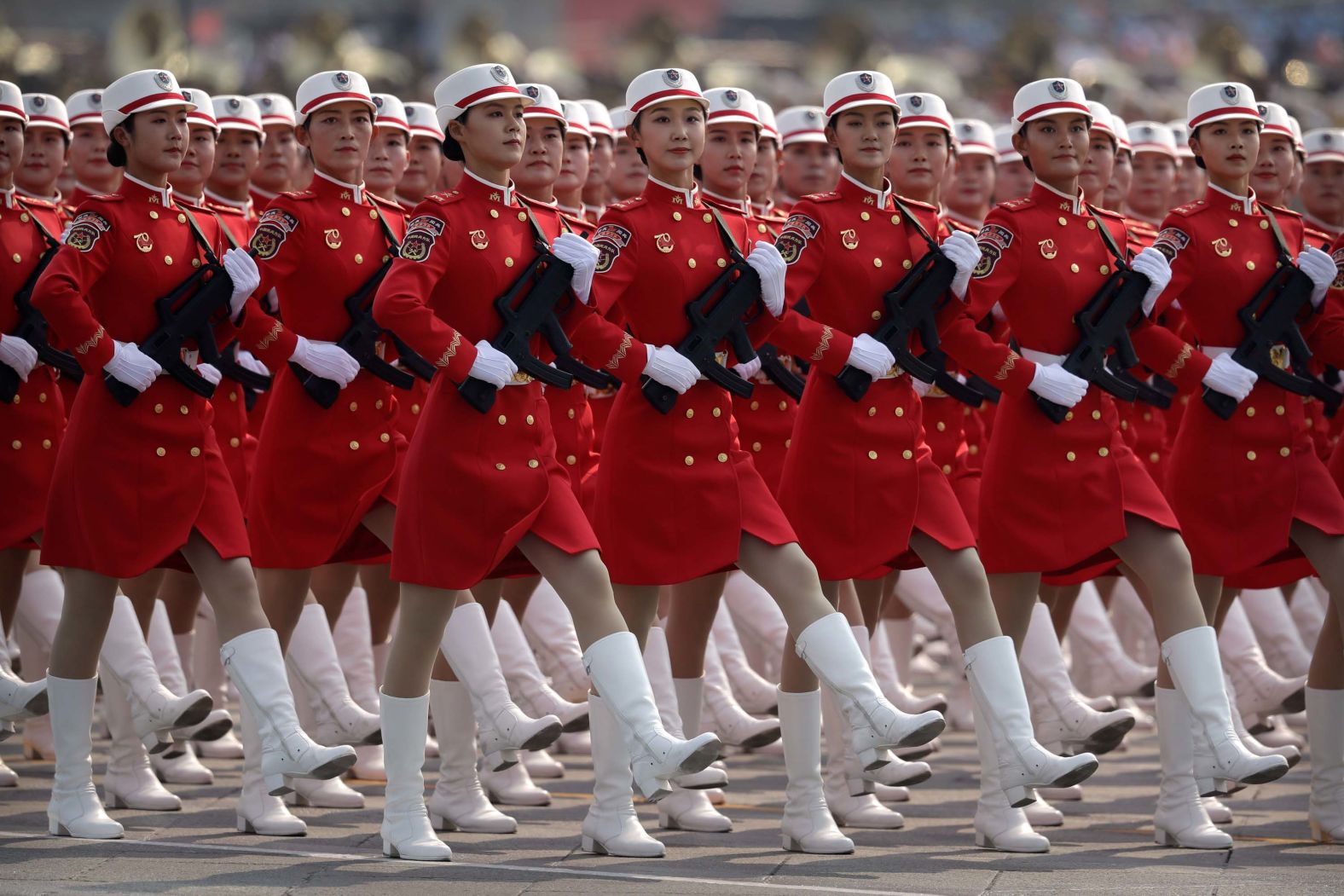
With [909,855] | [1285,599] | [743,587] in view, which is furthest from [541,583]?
[1285,599]

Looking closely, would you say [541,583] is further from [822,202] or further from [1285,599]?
[1285,599]

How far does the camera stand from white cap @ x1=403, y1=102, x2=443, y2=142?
9898 millimetres

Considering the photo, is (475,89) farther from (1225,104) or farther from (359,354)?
(1225,104)

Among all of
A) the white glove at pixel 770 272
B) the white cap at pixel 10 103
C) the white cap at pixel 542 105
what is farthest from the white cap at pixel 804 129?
the white cap at pixel 10 103

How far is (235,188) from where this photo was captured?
9.55 meters

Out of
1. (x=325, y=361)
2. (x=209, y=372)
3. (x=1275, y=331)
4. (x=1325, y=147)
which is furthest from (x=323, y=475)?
(x=1325, y=147)

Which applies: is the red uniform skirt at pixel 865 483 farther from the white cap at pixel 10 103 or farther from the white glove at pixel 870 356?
the white cap at pixel 10 103

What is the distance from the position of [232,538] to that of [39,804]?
1555 millimetres

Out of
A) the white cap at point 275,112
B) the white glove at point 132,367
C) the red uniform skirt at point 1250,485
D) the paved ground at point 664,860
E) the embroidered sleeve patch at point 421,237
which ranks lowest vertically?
the paved ground at point 664,860

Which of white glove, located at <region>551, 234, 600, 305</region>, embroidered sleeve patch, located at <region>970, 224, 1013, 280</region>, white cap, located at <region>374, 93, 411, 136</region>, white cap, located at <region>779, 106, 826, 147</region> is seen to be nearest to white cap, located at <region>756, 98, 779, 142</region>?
white cap, located at <region>779, 106, 826, 147</region>

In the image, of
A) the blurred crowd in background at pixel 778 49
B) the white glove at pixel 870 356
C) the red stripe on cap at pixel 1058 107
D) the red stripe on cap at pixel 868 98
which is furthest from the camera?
the blurred crowd in background at pixel 778 49

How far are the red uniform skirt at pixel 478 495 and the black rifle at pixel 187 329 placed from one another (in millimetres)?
860

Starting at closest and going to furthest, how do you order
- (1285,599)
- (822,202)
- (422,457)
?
(422,457), (822,202), (1285,599)

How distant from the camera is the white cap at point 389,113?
909 centimetres
